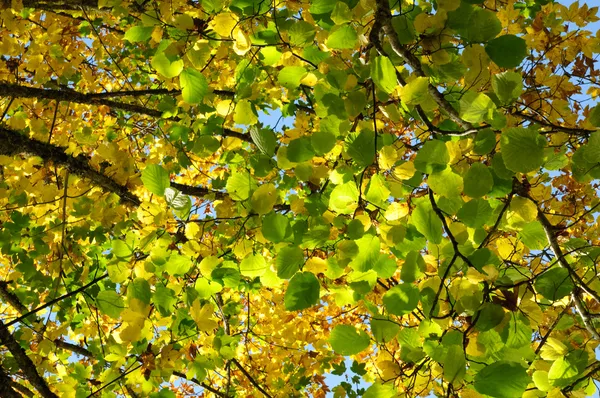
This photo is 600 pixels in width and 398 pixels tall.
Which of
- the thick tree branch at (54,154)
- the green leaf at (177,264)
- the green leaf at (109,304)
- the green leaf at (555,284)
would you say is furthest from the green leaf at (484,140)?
the thick tree branch at (54,154)

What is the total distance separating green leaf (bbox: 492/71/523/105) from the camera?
1.04 meters

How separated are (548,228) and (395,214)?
1.71 feet

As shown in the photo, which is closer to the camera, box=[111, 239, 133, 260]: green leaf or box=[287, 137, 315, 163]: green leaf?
box=[287, 137, 315, 163]: green leaf

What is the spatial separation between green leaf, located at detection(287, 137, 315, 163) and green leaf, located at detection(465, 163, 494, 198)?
0.41 meters

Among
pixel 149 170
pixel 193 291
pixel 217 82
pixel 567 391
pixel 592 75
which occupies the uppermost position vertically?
pixel 217 82

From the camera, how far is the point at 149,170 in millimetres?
1285

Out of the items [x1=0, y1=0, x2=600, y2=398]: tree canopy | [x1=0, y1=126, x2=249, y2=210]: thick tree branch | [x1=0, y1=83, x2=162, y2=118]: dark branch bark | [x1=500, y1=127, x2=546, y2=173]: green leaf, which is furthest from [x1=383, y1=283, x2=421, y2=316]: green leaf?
[x1=0, y1=83, x2=162, y2=118]: dark branch bark

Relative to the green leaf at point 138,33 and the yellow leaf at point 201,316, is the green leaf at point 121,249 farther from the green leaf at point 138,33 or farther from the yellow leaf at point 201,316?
the green leaf at point 138,33

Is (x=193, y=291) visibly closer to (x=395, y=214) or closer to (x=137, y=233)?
(x=137, y=233)

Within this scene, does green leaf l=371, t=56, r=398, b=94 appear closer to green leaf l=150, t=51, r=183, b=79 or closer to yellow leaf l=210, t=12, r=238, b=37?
yellow leaf l=210, t=12, r=238, b=37

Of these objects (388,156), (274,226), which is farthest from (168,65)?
(388,156)

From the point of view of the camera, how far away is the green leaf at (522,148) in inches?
39.3

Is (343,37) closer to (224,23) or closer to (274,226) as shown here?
(224,23)

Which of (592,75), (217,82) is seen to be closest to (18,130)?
(217,82)
